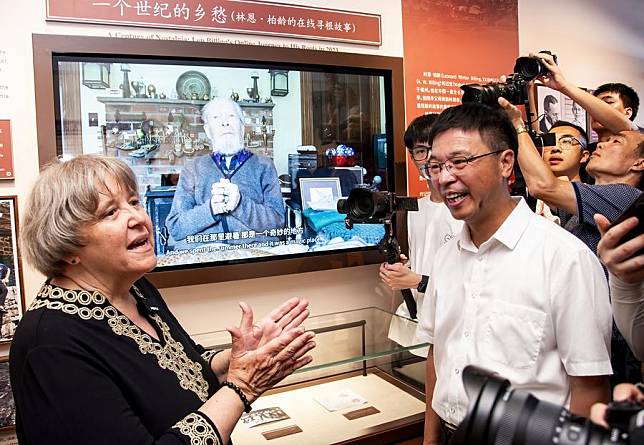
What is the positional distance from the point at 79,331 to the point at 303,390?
1.08 m

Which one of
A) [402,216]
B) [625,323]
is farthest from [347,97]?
[625,323]

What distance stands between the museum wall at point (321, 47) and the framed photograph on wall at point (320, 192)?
0.33 m

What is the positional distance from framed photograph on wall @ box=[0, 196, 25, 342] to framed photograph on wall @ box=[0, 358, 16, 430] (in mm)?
124

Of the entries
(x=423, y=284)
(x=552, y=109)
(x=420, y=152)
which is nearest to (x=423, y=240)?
(x=423, y=284)

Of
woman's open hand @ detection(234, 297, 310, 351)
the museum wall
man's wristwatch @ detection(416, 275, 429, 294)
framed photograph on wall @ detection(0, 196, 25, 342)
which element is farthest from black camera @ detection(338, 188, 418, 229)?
framed photograph on wall @ detection(0, 196, 25, 342)

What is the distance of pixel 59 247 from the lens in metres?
1.13

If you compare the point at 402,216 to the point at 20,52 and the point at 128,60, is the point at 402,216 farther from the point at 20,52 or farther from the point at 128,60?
the point at 20,52

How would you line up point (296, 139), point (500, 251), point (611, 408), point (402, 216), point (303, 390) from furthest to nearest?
point (402, 216) < point (296, 139) < point (303, 390) < point (500, 251) < point (611, 408)

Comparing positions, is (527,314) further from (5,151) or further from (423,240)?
(5,151)

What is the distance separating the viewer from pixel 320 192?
2375 mm

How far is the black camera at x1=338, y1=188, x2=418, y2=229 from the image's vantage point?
6.42 feet

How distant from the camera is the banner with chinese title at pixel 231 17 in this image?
6.39 ft

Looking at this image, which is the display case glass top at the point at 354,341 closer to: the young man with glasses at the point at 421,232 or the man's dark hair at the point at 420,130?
the young man with glasses at the point at 421,232

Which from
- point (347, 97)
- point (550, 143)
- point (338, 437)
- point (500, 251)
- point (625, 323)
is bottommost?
point (338, 437)
